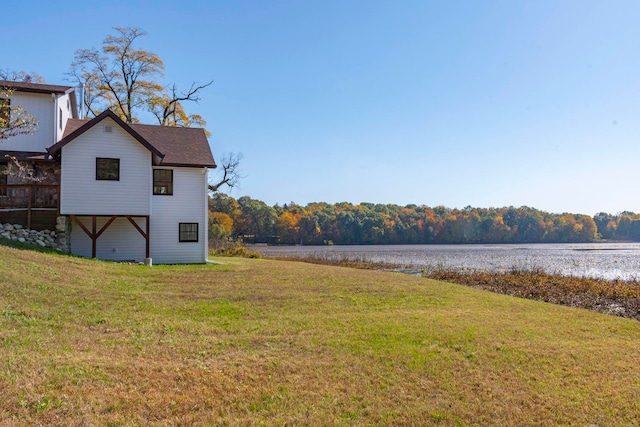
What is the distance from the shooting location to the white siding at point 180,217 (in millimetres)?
20375

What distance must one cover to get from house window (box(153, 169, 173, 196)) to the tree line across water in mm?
54713

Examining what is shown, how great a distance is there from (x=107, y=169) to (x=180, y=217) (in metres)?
3.71

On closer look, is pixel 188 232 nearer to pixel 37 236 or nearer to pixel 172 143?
pixel 172 143

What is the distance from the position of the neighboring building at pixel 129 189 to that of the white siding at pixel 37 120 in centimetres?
9

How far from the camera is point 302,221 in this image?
84.6 metres

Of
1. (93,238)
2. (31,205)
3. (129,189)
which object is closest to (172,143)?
(129,189)

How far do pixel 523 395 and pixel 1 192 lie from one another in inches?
769

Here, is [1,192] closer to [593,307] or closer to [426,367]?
[426,367]

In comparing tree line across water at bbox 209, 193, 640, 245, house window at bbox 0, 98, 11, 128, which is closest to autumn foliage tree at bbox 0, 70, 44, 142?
house window at bbox 0, 98, 11, 128

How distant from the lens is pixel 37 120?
19.8 m

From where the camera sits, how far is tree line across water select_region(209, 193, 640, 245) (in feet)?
262

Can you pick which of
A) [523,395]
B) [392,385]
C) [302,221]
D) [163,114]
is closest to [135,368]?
[392,385]

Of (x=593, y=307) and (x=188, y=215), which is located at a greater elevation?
(x=188, y=215)

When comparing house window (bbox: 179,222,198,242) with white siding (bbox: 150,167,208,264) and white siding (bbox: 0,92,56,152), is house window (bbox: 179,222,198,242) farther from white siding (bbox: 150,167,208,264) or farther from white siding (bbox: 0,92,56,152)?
white siding (bbox: 0,92,56,152)
